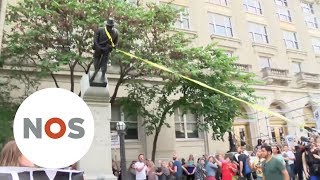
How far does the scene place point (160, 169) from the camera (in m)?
16.7

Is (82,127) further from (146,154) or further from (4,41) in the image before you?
(146,154)

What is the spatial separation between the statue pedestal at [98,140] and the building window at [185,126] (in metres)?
13.9

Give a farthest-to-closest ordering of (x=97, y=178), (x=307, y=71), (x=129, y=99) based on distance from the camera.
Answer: (x=307, y=71) < (x=129, y=99) < (x=97, y=178)

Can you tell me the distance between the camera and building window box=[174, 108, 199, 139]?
24469 millimetres

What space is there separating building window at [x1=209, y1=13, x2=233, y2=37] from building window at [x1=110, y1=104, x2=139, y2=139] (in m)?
10.4

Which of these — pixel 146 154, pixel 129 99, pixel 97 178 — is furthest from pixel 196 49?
pixel 97 178

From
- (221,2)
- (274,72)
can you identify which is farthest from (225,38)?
(274,72)

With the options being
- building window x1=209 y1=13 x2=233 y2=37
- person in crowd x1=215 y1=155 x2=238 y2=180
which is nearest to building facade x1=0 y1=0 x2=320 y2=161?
building window x1=209 y1=13 x2=233 y2=37

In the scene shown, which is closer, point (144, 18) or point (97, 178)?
point (97, 178)

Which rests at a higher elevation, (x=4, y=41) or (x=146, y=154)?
(x=4, y=41)

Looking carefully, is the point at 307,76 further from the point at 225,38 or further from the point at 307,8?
the point at 307,8

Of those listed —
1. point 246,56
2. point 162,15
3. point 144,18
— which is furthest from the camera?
point 246,56

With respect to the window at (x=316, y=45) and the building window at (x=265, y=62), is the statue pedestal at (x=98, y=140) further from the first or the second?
the window at (x=316, y=45)

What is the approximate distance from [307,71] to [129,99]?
2022 centimetres
